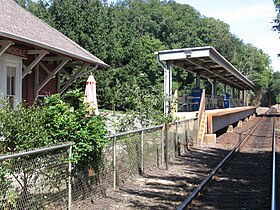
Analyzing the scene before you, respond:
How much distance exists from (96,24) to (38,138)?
153 feet

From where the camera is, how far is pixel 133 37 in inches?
2542

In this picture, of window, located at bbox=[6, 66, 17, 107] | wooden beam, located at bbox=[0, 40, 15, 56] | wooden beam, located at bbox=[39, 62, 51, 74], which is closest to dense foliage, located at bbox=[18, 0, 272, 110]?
wooden beam, located at bbox=[39, 62, 51, 74]

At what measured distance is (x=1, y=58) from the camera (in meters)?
11.4

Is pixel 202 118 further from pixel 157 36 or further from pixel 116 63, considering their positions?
pixel 157 36

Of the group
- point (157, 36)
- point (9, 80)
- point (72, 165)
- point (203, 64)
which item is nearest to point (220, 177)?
point (72, 165)

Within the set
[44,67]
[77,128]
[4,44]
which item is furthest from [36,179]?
[44,67]

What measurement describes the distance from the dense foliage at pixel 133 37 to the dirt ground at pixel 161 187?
283 centimetres

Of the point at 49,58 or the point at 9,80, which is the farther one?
the point at 49,58

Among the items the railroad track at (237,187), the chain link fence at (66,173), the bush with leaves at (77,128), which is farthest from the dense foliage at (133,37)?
the bush with leaves at (77,128)

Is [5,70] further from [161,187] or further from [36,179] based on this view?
[36,179]

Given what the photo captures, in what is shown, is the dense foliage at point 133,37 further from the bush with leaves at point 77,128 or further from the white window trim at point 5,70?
the bush with leaves at point 77,128

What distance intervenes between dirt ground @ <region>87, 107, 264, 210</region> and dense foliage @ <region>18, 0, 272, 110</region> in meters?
2.83

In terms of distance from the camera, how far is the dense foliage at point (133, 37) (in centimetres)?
4938

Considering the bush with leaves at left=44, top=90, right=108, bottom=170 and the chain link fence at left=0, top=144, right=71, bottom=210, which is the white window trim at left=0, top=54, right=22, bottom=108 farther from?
the chain link fence at left=0, top=144, right=71, bottom=210
